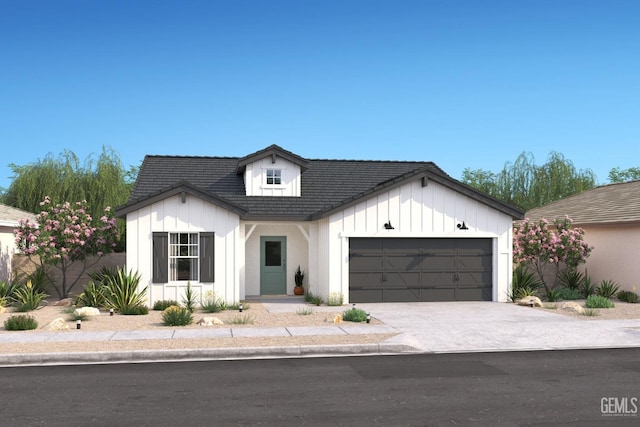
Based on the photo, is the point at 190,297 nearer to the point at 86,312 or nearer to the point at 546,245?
the point at 86,312

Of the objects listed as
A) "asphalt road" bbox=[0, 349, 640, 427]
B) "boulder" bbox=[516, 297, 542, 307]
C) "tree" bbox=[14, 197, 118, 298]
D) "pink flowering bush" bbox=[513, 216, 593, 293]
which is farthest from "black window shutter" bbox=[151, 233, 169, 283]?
"pink flowering bush" bbox=[513, 216, 593, 293]

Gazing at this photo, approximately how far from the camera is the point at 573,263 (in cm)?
2198

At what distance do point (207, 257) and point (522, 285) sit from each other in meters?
10.7

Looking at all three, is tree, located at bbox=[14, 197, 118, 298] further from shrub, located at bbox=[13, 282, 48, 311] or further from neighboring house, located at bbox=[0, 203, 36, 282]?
shrub, located at bbox=[13, 282, 48, 311]

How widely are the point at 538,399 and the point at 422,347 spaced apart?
3.81 m

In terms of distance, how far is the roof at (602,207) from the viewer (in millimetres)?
22016

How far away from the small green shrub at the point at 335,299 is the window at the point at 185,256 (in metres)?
3.77

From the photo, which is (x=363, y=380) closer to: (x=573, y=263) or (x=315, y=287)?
(x=315, y=287)

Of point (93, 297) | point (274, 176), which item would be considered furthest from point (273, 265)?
point (93, 297)

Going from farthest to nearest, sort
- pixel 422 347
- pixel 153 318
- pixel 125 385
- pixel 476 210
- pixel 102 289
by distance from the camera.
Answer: pixel 476 210
pixel 102 289
pixel 153 318
pixel 422 347
pixel 125 385

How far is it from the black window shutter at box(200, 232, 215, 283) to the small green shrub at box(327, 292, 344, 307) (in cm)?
376

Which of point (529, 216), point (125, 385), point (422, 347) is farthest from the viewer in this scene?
point (529, 216)

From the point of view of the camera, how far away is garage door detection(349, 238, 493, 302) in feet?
64.1

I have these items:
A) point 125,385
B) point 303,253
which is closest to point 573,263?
point 303,253
